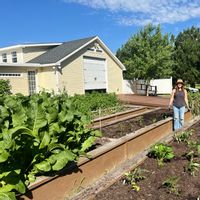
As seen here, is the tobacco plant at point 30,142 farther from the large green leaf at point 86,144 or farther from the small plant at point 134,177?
the small plant at point 134,177

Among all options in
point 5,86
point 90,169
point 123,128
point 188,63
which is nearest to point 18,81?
point 5,86

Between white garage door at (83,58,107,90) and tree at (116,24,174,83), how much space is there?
6149mm

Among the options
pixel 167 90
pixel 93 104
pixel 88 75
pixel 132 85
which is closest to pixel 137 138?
pixel 93 104

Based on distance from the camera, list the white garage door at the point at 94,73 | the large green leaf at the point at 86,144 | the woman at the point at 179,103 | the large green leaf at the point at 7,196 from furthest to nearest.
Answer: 1. the white garage door at the point at 94,73
2. the woman at the point at 179,103
3. the large green leaf at the point at 86,144
4. the large green leaf at the point at 7,196

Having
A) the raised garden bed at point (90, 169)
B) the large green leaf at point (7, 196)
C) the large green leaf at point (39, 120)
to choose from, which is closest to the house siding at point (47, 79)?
the raised garden bed at point (90, 169)

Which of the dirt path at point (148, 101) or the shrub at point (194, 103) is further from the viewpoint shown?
the dirt path at point (148, 101)

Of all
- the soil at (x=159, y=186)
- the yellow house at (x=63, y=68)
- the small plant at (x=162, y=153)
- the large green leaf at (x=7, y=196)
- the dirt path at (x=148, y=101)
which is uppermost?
the yellow house at (x=63, y=68)

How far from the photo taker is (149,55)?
3212 cm

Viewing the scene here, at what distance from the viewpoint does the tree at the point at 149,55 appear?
32125mm

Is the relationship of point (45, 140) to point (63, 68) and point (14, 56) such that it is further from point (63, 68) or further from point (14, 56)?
point (14, 56)

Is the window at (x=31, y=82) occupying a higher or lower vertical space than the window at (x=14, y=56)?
lower

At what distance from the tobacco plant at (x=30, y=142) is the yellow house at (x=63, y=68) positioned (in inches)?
586

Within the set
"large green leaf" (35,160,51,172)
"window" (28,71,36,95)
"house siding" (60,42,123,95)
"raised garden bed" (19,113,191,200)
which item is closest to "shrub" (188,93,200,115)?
"raised garden bed" (19,113,191,200)

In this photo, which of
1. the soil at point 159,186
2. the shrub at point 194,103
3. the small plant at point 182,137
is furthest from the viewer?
the shrub at point 194,103
